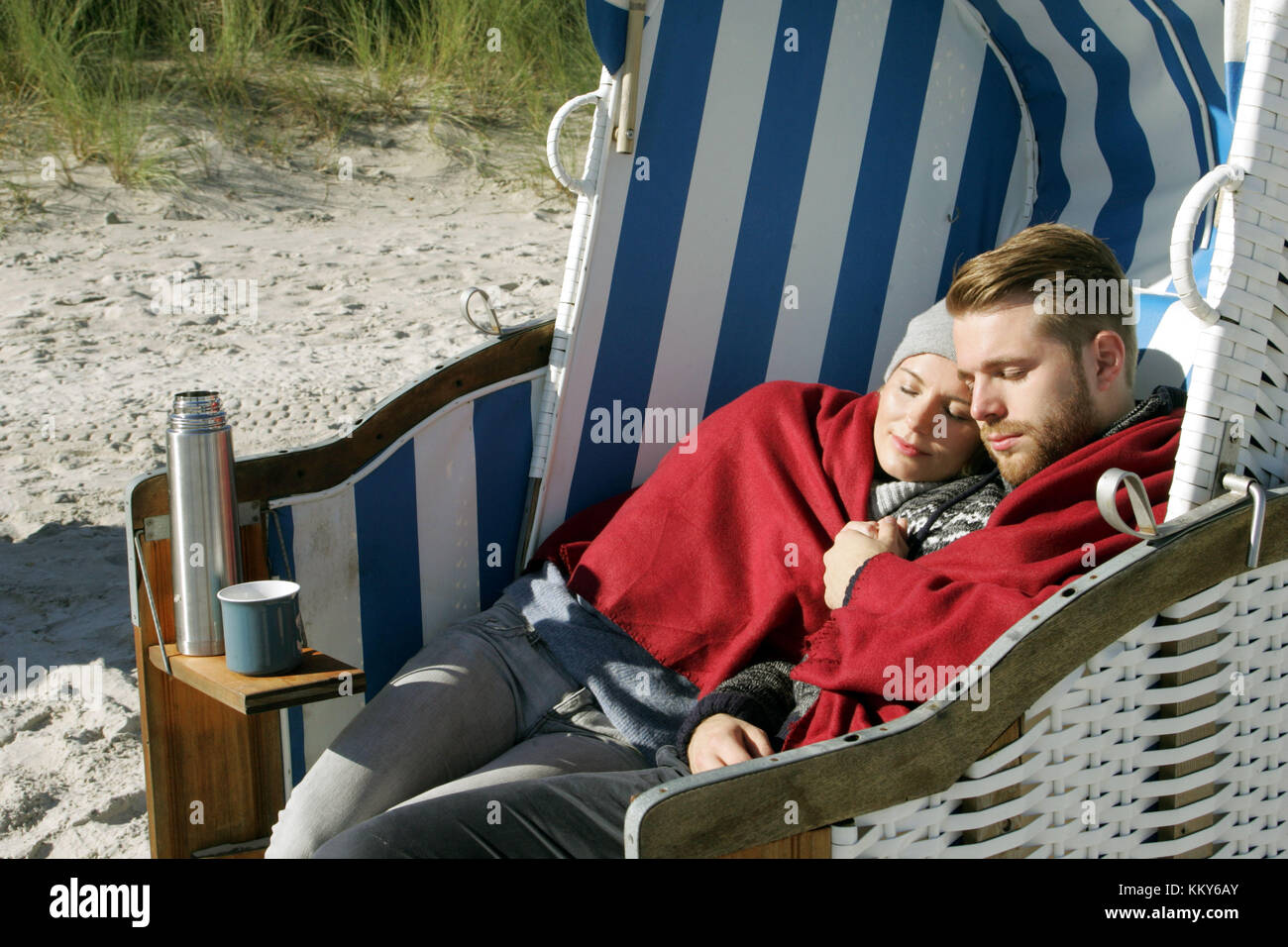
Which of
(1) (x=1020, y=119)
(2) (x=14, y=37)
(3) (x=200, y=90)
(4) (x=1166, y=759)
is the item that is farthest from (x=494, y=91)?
(4) (x=1166, y=759)

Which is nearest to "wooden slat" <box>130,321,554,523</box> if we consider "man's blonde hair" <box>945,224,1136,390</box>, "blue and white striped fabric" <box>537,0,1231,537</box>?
"blue and white striped fabric" <box>537,0,1231,537</box>

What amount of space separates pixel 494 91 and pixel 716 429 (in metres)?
5.50

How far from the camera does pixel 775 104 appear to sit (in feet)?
8.99

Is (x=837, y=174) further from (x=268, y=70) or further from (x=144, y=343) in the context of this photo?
(x=268, y=70)

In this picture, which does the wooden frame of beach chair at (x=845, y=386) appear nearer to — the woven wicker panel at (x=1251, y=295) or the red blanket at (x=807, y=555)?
the woven wicker panel at (x=1251, y=295)

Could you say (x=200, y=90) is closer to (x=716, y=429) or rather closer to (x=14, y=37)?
(x=14, y=37)

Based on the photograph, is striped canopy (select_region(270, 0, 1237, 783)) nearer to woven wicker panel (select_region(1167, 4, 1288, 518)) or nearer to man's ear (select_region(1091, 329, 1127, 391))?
man's ear (select_region(1091, 329, 1127, 391))

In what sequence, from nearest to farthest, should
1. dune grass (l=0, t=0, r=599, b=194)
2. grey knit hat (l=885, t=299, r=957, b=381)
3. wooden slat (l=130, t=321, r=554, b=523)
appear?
wooden slat (l=130, t=321, r=554, b=523), grey knit hat (l=885, t=299, r=957, b=381), dune grass (l=0, t=0, r=599, b=194)

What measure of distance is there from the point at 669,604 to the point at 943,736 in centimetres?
97

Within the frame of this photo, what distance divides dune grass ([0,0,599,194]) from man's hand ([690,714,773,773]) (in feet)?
18.1

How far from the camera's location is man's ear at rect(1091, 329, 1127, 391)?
6.84ft

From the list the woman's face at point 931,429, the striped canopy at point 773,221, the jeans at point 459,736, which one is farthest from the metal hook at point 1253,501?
the jeans at point 459,736

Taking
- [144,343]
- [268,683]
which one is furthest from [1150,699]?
[144,343]

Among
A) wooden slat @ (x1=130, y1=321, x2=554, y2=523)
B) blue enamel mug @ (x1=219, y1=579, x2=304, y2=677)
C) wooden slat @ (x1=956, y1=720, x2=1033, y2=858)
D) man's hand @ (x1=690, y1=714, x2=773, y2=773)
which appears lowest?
man's hand @ (x1=690, y1=714, x2=773, y2=773)
